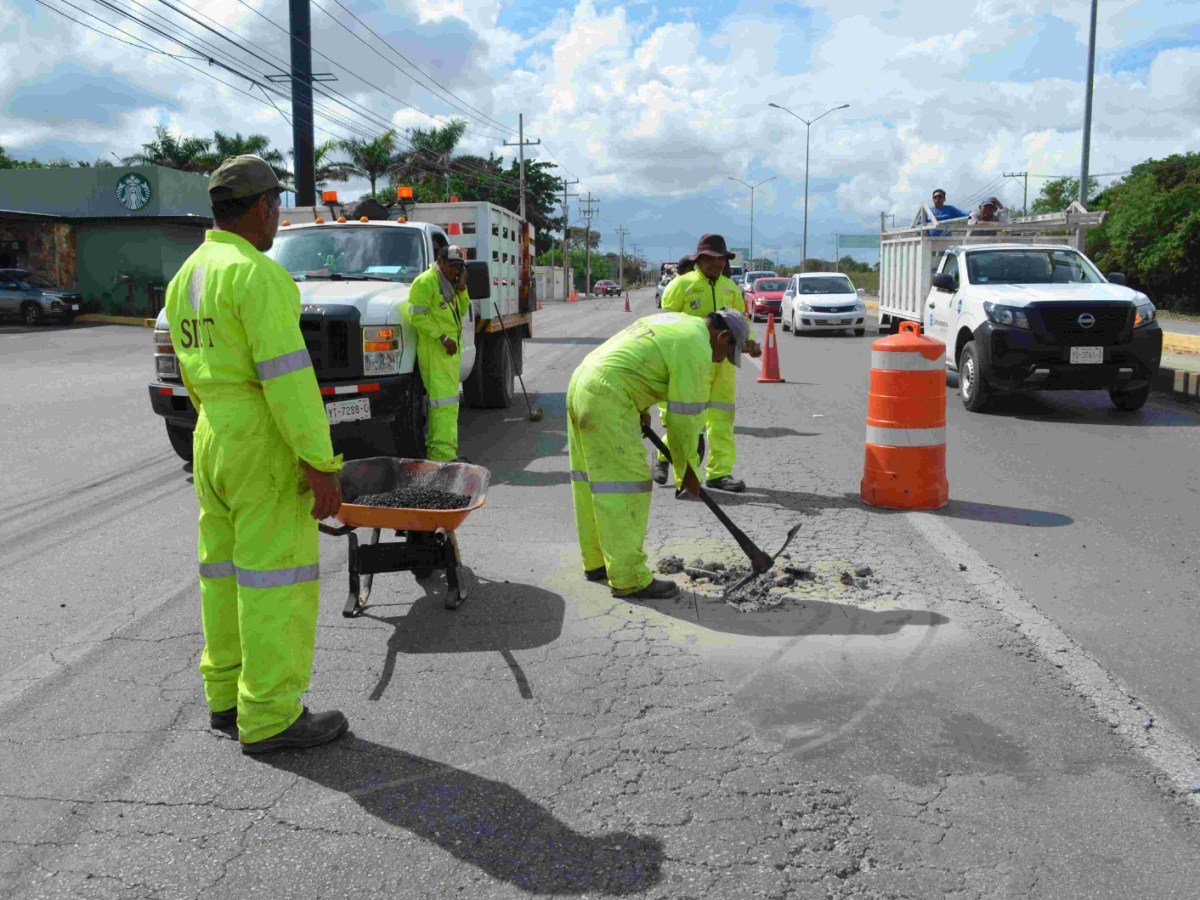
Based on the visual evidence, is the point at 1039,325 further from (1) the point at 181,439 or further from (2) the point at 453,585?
(1) the point at 181,439

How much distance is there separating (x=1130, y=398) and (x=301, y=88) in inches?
630

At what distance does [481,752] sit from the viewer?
3764 millimetres

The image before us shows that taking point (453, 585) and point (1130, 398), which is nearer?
point (453, 585)

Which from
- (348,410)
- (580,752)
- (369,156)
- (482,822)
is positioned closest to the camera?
(482,822)

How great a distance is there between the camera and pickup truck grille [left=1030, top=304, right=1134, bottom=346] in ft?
37.4

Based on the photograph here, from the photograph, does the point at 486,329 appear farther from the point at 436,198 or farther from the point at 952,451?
the point at 436,198

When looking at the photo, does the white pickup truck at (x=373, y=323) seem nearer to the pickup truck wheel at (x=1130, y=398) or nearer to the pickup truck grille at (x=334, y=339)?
the pickup truck grille at (x=334, y=339)

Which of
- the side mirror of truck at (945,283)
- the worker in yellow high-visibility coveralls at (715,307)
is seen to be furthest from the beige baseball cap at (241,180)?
the side mirror of truck at (945,283)

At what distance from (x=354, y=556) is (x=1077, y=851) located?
338 cm

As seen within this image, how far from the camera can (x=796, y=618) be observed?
5133mm

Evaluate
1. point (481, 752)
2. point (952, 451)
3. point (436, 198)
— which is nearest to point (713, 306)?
point (952, 451)

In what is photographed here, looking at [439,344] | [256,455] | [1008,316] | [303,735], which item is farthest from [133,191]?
[303,735]

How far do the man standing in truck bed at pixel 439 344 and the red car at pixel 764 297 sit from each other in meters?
21.9

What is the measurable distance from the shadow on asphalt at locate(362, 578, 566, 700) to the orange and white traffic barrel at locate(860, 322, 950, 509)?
2861 mm
